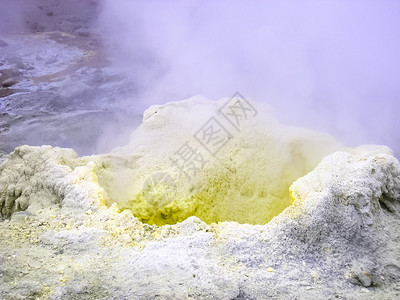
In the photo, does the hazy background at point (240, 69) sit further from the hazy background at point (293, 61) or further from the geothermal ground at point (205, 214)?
the geothermal ground at point (205, 214)

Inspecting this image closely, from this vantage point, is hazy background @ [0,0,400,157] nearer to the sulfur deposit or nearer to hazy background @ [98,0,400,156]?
hazy background @ [98,0,400,156]

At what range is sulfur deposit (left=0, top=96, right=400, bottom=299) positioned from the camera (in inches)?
59.0

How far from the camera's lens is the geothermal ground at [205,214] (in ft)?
4.95

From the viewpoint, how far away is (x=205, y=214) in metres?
2.66

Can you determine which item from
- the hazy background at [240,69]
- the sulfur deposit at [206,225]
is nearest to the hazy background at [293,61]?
the hazy background at [240,69]

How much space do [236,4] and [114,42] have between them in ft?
12.6

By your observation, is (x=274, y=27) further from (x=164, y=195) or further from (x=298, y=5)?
(x=164, y=195)

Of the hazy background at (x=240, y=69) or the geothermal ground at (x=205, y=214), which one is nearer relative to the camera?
the geothermal ground at (x=205, y=214)

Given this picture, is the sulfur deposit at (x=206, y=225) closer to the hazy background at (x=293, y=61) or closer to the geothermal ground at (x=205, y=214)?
the geothermal ground at (x=205, y=214)

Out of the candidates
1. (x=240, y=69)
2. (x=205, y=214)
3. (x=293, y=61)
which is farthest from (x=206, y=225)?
(x=240, y=69)

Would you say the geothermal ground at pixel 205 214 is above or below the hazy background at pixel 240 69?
below

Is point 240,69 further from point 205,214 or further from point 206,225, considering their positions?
point 206,225

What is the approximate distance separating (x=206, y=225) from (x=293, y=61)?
358cm

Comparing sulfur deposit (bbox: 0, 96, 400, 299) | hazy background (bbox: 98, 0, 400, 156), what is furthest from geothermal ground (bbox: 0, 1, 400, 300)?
hazy background (bbox: 98, 0, 400, 156)
